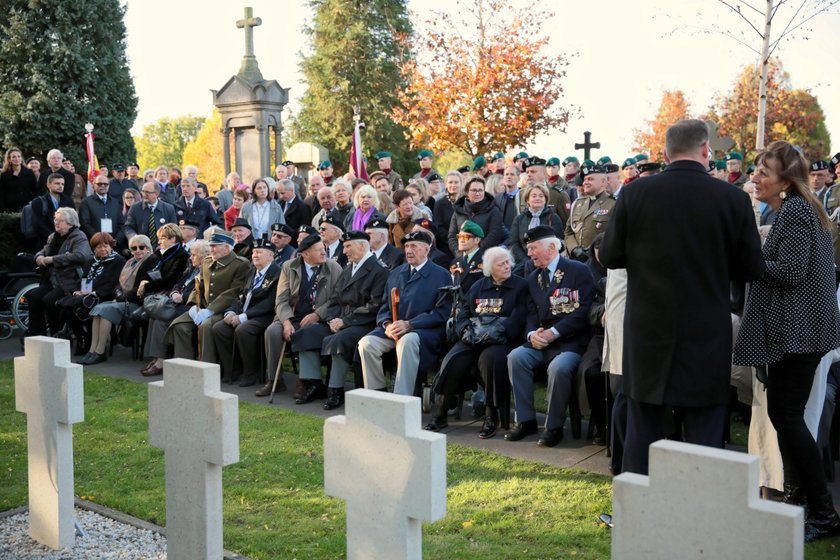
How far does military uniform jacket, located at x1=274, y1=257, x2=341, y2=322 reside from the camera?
28.9 feet

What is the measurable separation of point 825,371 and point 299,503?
10.4ft

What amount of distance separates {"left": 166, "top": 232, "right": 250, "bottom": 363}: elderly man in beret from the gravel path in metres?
4.48

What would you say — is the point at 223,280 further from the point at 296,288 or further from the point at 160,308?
the point at 296,288

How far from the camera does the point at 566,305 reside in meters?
6.87

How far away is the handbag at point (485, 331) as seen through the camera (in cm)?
705

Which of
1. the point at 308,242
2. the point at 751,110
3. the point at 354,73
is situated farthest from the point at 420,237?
the point at 354,73

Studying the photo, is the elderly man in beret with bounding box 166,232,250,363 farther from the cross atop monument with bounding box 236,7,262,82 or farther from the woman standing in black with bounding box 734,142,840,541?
the cross atop monument with bounding box 236,7,262,82

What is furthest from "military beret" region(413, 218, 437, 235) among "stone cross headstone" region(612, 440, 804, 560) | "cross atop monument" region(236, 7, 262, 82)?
"cross atop monument" region(236, 7, 262, 82)

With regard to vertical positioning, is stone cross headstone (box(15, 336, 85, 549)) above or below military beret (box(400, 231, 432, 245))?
below

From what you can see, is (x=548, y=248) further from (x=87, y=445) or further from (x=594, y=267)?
(x=87, y=445)

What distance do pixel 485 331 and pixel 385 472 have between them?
13.8 ft

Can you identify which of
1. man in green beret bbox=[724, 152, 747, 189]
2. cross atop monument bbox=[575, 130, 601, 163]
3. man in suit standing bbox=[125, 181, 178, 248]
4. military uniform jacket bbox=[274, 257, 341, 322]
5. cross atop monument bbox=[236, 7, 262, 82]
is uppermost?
cross atop monument bbox=[236, 7, 262, 82]

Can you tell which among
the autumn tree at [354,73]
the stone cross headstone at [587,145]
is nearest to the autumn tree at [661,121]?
the autumn tree at [354,73]

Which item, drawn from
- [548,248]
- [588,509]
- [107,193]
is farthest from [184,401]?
[107,193]
